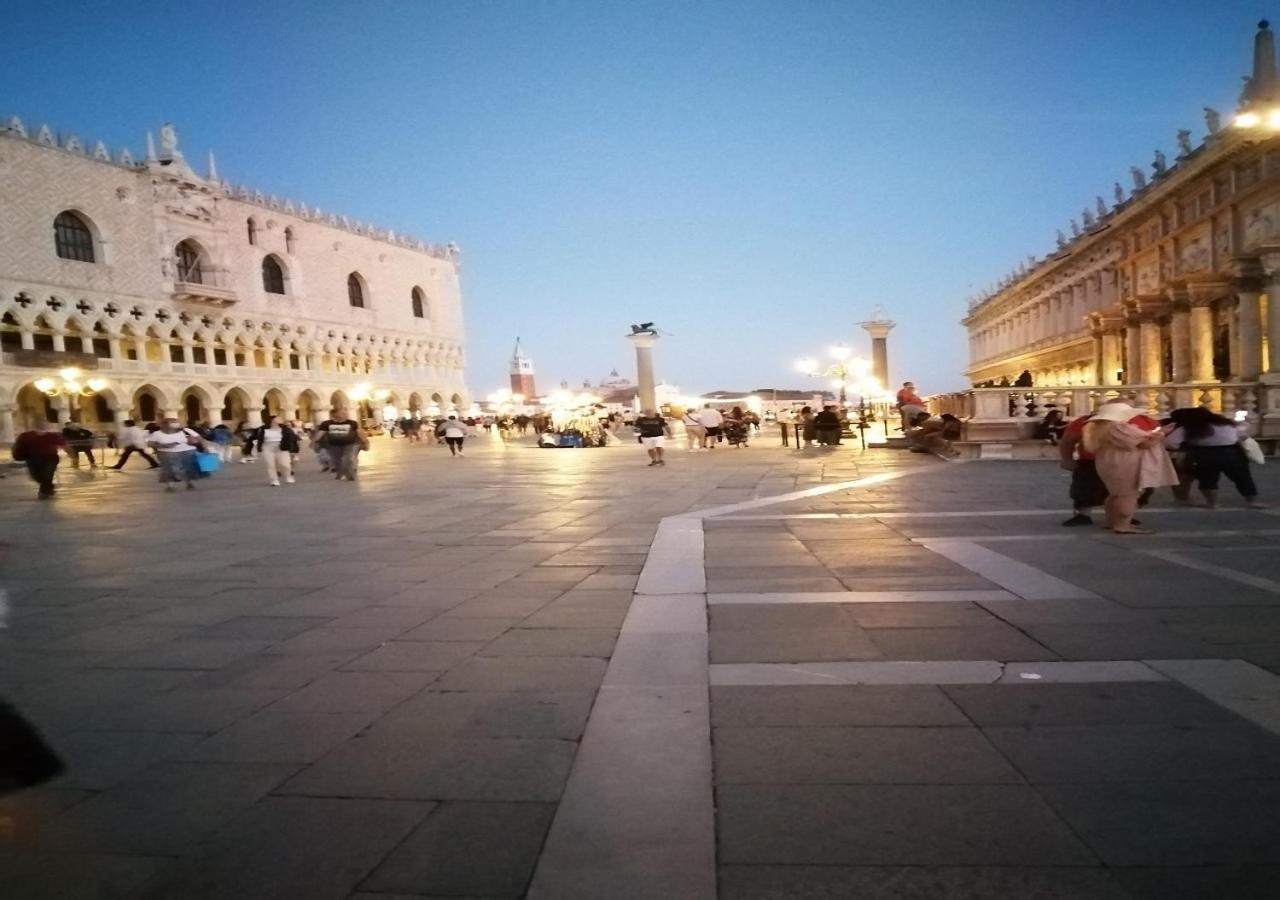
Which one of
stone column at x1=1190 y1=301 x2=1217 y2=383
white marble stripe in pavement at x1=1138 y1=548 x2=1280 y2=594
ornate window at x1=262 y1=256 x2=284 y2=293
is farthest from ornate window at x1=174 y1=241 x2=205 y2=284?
white marble stripe in pavement at x1=1138 y1=548 x2=1280 y2=594

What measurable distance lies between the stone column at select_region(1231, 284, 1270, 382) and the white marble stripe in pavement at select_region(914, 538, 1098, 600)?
22165 millimetres

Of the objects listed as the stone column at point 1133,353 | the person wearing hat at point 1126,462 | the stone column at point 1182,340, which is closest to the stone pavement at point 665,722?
the person wearing hat at point 1126,462

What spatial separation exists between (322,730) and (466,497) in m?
9.38

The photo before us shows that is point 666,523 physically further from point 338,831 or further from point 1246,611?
point 338,831

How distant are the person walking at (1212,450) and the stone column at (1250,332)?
18.2 meters

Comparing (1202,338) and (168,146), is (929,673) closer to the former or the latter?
(1202,338)

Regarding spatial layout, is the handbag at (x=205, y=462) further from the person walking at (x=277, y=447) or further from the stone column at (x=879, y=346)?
the stone column at (x=879, y=346)

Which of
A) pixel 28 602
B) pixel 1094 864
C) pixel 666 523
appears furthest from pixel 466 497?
Result: pixel 1094 864

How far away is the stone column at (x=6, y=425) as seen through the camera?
37759mm

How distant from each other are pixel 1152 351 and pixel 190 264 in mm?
57737

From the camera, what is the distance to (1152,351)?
28.7m

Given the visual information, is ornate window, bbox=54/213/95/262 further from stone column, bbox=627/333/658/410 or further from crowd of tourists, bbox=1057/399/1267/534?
crowd of tourists, bbox=1057/399/1267/534

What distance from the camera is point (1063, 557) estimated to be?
585 centimetres

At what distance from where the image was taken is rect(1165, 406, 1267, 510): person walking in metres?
8.00
